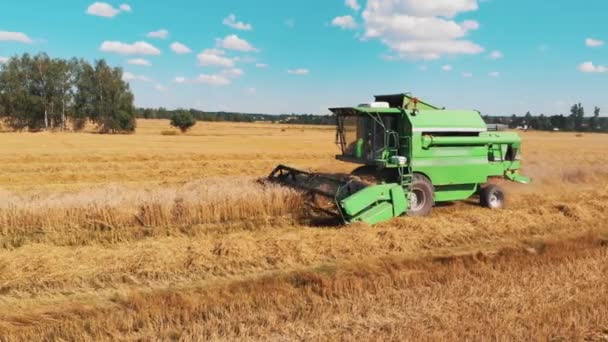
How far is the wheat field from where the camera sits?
14.0ft

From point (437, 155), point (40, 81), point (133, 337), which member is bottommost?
point (133, 337)

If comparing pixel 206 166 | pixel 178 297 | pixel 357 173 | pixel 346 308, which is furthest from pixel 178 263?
pixel 206 166

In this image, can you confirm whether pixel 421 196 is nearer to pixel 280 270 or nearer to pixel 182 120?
pixel 280 270

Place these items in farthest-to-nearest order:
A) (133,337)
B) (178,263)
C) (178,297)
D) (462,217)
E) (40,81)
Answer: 1. (40,81)
2. (462,217)
3. (178,263)
4. (178,297)
5. (133,337)

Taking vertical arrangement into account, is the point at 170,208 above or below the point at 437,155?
below

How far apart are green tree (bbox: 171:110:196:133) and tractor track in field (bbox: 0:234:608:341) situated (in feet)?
180

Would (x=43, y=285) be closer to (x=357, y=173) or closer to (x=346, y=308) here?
(x=346, y=308)

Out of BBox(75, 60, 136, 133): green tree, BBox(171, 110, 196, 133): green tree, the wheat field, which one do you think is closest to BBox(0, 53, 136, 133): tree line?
BBox(75, 60, 136, 133): green tree

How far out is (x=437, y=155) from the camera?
9.41 metres

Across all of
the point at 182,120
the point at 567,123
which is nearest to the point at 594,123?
the point at 567,123

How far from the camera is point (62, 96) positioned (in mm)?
55312

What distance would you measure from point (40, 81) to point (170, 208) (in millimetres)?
55972

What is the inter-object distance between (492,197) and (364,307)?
6.55m

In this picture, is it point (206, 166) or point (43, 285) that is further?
point (206, 166)
